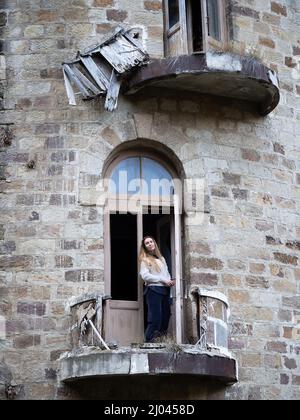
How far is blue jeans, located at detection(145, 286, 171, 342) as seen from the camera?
14930 mm

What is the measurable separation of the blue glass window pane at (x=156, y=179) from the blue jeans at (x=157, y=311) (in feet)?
4.52

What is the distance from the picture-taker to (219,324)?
14891 mm

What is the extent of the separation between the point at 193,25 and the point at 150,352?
479 centimetres

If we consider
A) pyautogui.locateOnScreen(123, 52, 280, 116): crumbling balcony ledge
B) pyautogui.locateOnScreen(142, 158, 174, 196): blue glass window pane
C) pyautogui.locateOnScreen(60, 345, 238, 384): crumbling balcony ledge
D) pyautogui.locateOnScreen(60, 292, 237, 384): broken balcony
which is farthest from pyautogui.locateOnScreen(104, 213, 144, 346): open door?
pyautogui.locateOnScreen(123, 52, 280, 116): crumbling balcony ledge

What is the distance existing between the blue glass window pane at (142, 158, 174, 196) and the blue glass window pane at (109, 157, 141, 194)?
0.09 m

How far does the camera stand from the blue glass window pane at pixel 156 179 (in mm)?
15820

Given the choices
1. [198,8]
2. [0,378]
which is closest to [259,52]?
[198,8]

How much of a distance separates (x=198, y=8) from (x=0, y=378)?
5.60 metres

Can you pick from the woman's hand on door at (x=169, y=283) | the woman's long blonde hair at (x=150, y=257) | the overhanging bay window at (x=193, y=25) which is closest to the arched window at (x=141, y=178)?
the woman's long blonde hair at (x=150, y=257)

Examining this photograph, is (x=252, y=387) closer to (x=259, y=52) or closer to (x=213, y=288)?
(x=213, y=288)

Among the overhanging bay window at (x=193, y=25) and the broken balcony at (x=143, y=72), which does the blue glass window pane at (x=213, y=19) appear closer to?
the overhanging bay window at (x=193, y=25)

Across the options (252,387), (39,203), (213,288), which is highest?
(39,203)

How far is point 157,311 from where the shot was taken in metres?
15.0

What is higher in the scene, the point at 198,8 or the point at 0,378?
the point at 198,8
